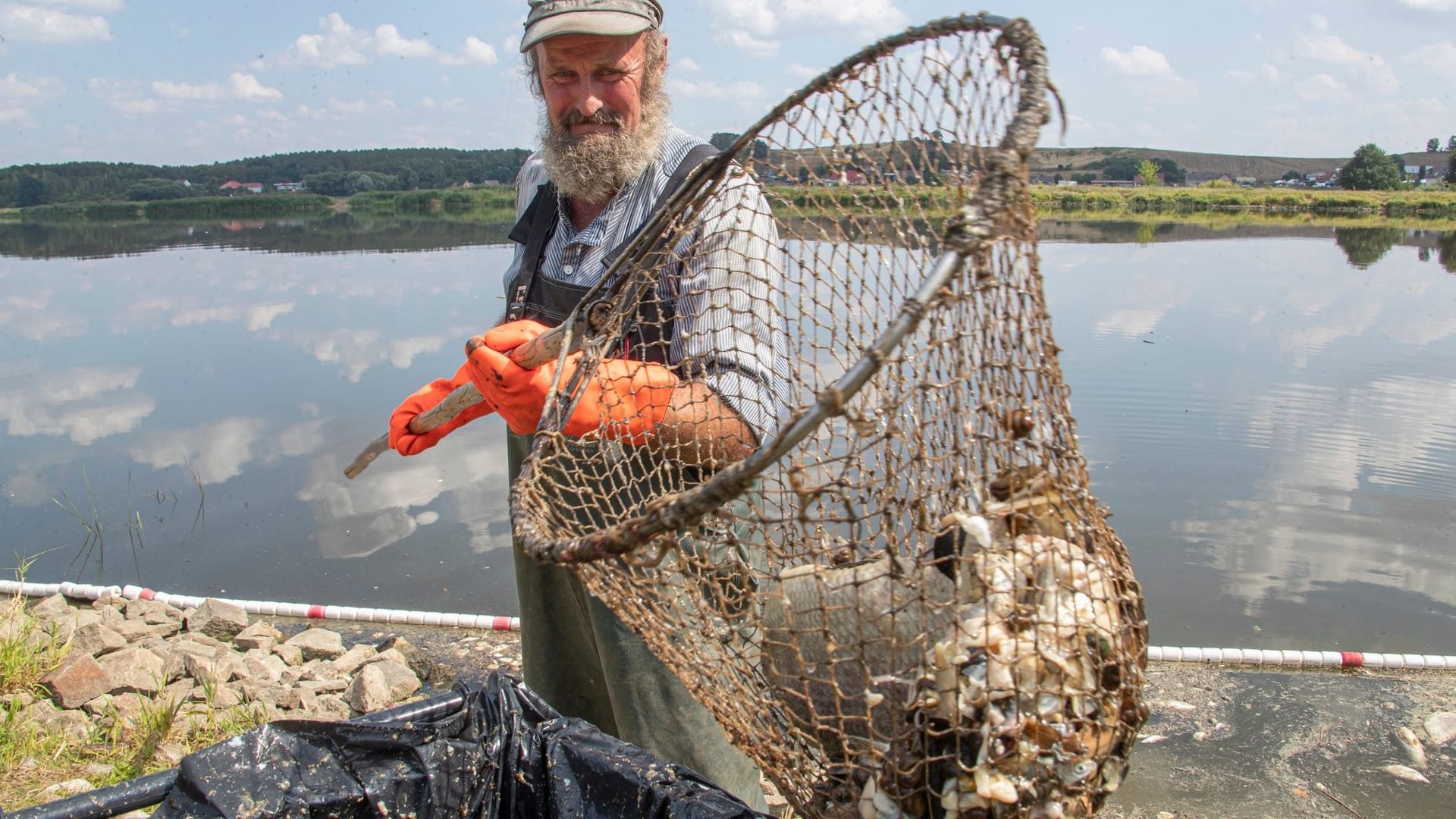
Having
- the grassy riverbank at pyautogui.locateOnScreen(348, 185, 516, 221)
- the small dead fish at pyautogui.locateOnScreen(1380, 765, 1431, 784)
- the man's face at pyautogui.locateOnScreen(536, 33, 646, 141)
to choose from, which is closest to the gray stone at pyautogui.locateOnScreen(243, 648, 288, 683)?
the man's face at pyautogui.locateOnScreen(536, 33, 646, 141)

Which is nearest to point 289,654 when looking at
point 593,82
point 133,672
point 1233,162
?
point 133,672

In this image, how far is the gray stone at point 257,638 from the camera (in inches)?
134

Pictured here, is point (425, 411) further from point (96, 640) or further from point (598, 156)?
point (96, 640)

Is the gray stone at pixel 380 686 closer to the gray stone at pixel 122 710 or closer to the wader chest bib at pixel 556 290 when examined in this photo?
the gray stone at pixel 122 710

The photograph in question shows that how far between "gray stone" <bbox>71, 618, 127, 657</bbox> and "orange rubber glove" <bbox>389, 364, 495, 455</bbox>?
69.5 inches

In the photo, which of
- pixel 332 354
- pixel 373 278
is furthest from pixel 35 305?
pixel 332 354

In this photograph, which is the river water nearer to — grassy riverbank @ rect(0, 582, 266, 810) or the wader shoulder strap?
grassy riverbank @ rect(0, 582, 266, 810)

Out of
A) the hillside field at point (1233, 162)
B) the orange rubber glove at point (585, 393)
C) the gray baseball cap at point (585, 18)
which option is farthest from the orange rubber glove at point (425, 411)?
the hillside field at point (1233, 162)

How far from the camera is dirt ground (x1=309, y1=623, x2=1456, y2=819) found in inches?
98.1

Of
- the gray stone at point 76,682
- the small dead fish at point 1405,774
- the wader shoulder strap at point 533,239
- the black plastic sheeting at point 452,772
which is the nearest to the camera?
the black plastic sheeting at point 452,772

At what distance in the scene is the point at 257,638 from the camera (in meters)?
3.44

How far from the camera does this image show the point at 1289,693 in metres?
2.98

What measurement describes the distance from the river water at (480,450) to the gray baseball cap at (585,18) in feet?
9.41

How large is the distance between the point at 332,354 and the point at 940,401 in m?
9.00
